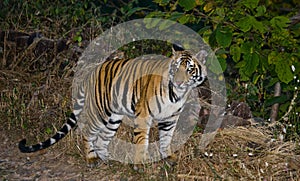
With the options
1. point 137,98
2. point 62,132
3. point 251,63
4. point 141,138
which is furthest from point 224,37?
point 62,132

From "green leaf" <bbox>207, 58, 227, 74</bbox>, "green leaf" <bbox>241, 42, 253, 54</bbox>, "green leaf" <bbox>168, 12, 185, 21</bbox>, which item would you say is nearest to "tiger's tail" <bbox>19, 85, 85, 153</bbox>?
"green leaf" <bbox>168, 12, 185, 21</bbox>

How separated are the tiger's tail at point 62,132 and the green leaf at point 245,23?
5.80 ft

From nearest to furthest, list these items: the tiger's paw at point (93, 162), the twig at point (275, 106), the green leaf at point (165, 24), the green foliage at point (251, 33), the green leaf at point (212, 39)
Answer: the green foliage at point (251, 33) < the green leaf at point (212, 39) < the green leaf at point (165, 24) < the tiger's paw at point (93, 162) < the twig at point (275, 106)

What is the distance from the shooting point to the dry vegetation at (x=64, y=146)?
4.74 meters

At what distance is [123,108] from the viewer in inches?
198

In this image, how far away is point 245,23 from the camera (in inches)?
171

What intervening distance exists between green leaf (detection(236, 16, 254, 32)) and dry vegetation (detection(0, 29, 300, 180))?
Answer: 106 cm

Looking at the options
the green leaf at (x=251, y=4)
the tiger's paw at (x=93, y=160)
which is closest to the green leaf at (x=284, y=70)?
the green leaf at (x=251, y=4)

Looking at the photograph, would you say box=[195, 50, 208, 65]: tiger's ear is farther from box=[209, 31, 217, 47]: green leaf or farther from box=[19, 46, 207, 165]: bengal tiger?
box=[209, 31, 217, 47]: green leaf

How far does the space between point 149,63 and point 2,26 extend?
342 cm

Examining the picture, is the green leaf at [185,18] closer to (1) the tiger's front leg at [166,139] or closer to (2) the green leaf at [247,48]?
(2) the green leaf at [247,48]

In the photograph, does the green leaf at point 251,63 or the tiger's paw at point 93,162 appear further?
the tiger's paw at point 93,162

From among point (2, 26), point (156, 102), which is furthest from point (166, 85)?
point (2, 26)

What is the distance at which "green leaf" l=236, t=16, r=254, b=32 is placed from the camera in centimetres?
430
